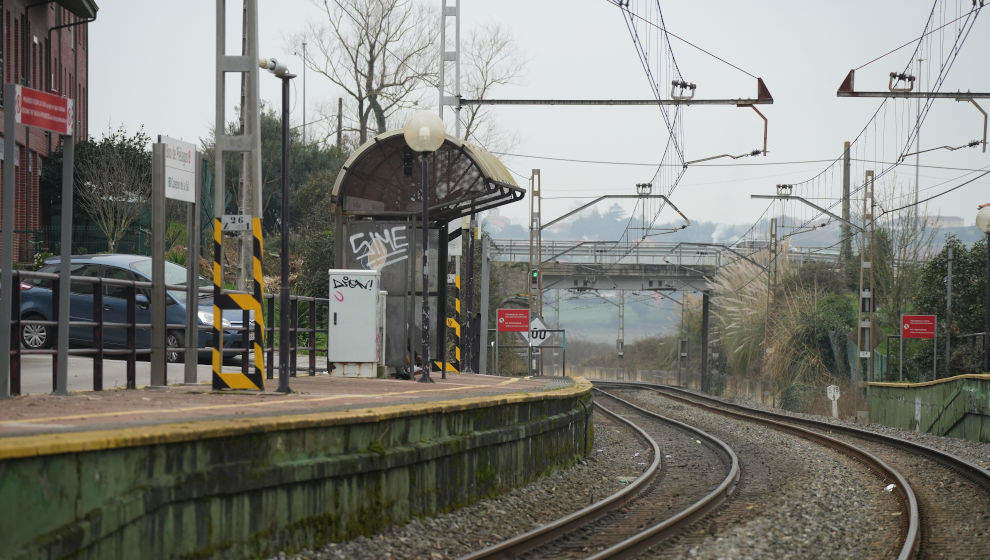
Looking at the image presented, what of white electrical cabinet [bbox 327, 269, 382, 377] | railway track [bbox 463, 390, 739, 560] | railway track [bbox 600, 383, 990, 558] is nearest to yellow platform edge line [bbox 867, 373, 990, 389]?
railway track [bbox 600, 383, 990, 558]

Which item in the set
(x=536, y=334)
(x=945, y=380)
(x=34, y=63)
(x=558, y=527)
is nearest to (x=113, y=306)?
(x=558, y=527)

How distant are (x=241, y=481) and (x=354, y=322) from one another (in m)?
8.54

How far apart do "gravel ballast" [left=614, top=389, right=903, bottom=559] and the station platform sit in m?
3.00

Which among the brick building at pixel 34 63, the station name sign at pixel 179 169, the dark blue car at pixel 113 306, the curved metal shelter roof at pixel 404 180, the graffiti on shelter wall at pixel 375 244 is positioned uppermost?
the brick building at pixel 34 63

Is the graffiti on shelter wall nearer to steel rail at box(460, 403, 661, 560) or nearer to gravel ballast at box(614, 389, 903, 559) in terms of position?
steel rail at box(460, 403, 661, 560)

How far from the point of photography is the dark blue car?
1647 centimetres

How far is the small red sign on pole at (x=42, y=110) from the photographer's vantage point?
8.16 meters

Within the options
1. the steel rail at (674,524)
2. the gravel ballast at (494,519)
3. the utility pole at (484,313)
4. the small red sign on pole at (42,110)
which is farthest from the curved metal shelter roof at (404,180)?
the utility pole at (484,313)

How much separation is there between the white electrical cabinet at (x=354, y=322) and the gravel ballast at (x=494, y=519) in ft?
11.2

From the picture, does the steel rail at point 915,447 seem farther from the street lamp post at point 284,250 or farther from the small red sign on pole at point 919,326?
the street lamp post at point 284,250

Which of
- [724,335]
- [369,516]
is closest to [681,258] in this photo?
[724,335]

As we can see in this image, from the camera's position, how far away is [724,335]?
6144 centimetres

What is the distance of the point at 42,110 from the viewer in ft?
27.2

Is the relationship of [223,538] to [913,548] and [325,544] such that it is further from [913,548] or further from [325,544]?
[913,548]
